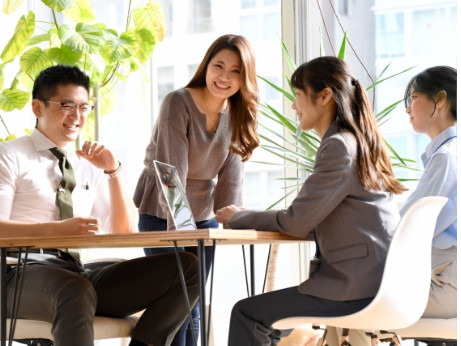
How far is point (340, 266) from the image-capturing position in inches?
88.0

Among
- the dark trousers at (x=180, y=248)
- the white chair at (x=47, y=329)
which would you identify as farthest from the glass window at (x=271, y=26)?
the white chair at (x=47, y=329)

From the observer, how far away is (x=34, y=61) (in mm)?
4258

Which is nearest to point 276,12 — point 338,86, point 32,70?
point 32,70

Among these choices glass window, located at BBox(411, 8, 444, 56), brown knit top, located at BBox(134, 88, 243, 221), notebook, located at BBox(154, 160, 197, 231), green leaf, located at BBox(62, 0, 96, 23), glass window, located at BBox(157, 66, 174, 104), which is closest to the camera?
notebook, located at BBox(154, 160, 197, 231)

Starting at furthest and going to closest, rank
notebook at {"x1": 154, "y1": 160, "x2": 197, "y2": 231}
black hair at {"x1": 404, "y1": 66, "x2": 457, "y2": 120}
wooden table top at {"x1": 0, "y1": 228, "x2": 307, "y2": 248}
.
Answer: black hair at {"x1": 404, "y1": 66, "x2": 457, "y2": 120}
notebook at {"x1": 154, "y1": 160, "x2": 197, "y2": 231}
wooden table top at {"x1": 0, "y1": 228, "x2": 307, "y2": 248}

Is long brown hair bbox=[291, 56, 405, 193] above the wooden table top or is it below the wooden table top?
above

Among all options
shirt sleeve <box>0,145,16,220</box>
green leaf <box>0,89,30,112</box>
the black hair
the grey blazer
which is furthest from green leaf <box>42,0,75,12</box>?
the grey blazer

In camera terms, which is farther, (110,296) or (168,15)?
(168,15)

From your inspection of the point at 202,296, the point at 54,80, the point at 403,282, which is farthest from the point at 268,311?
the point at 54,80

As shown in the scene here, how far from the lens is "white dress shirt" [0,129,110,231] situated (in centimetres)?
276

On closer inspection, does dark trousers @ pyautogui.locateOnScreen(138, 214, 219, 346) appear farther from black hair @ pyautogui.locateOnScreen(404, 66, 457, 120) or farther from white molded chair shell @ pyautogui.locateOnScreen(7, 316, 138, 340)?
black hair @ pyautogui.locateOnScreen(404, 66, 457, 120)

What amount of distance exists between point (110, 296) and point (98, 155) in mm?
522

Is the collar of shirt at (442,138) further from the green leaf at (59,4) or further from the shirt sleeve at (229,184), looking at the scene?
the green leaf at (59,4)

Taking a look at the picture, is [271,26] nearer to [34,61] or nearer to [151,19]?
[151,19]
